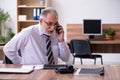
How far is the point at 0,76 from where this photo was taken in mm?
2055

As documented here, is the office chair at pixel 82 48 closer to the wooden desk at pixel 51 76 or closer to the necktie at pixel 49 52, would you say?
the necktie at pixel 49 52

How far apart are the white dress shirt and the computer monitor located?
3.97m

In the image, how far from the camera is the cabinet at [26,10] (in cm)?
716

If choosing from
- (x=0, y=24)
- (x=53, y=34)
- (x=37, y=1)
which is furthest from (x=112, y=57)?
(x=53, y=34)

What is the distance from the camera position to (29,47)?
109 inches

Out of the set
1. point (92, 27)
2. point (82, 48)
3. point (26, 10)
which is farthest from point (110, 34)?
point (26, 10)

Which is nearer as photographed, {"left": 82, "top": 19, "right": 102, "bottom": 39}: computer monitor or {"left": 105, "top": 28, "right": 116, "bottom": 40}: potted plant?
{"left": 105, "top": 28, "right": 116, "bottom": 40}: potted plant

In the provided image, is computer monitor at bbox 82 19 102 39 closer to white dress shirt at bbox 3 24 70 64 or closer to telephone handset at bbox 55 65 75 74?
white dress shirt at bbox 3 24 70 64

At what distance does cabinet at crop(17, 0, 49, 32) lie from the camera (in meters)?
7.16

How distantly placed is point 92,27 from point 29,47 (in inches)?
163

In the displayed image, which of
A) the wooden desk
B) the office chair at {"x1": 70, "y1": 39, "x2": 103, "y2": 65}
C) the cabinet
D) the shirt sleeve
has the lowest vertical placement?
the office chair at {"x1": 70, "y1": 39, "x2": 103, "y2": 65}

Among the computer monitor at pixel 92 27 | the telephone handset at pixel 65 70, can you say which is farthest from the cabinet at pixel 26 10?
the telephone handset at pixel 65 70

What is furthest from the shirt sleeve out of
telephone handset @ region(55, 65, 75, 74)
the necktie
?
telephone handset @ region(55, 65, 75, 74)

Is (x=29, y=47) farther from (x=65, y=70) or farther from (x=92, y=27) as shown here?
(x=92, y=27)
